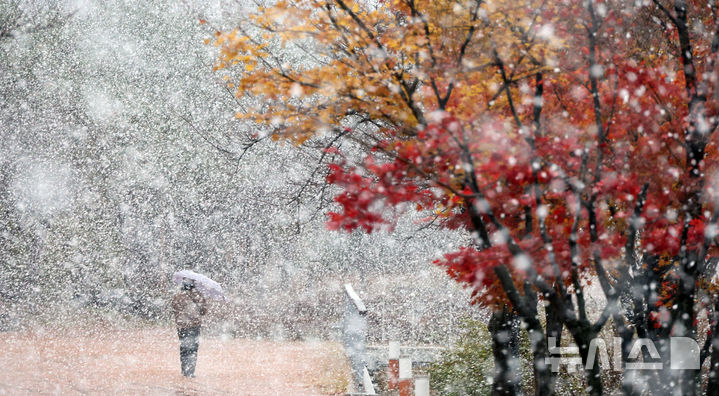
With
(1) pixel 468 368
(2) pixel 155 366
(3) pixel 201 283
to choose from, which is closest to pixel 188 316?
(3) pixel 201 283

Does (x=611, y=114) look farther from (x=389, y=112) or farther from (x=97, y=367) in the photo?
(x=97, y=367)

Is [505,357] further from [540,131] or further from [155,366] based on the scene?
[155,366]

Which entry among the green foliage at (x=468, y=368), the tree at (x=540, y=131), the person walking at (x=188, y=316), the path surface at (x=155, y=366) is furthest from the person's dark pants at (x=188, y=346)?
the tree at (x=540, y=131)

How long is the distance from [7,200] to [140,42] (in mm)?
5938

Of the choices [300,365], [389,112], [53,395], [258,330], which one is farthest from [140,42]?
[389,112]

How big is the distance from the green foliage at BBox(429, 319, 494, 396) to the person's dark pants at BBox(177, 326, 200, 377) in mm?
3411

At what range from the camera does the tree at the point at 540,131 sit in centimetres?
428

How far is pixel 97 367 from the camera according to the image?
33.0ft

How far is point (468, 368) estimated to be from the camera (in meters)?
9.06

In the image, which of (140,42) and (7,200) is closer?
(7,200)

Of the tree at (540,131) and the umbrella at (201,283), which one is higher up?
the tree at (540,131)

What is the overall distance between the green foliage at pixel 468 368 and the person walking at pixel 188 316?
3426mm

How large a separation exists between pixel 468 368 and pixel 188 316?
4.01 m

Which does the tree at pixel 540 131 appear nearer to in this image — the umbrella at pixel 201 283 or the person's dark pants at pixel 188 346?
the person's dark pants at pixel 188 346
